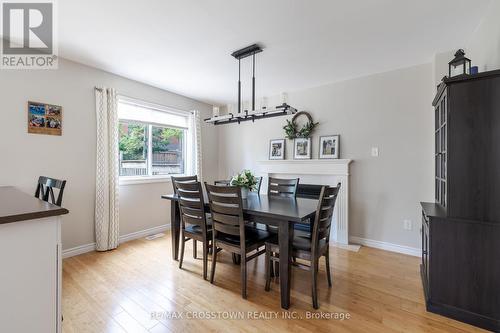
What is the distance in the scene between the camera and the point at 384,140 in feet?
10.5

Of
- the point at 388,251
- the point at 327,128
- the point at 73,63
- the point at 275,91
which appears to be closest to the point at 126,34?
the point at 73,63

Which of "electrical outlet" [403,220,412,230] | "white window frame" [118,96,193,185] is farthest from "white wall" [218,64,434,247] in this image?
"white window frame" [118,96,193,185]

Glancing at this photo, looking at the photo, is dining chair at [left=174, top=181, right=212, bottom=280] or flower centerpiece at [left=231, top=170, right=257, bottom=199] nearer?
dining chair at [left=174, top=181, right=212, bottom=280]

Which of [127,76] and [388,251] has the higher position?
[127,76]

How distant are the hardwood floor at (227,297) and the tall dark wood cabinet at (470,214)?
0.19 meters

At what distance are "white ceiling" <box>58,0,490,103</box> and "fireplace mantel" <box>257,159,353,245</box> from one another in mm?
1294

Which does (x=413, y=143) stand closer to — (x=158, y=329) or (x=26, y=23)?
(x=158, y=329)

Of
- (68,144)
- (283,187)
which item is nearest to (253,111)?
(283,187)

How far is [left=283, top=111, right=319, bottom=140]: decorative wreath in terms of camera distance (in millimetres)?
3764

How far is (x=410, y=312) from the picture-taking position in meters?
1.84

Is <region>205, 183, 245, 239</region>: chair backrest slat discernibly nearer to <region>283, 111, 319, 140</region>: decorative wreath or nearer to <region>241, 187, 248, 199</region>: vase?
<region>241, 187, 248, 199</region>: vase

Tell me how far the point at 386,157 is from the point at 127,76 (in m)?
3.81

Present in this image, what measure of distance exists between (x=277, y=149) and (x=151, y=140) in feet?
7.02

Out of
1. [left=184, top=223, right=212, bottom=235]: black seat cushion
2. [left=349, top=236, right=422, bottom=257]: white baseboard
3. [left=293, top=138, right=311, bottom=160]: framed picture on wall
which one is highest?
[left=293, top=138, right=311, bottom=160]: framed picture on wall
